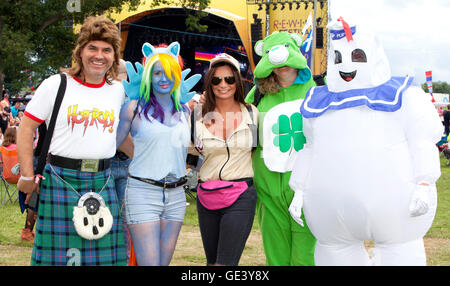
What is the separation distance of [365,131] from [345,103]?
22 cm

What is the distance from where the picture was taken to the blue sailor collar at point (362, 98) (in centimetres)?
319

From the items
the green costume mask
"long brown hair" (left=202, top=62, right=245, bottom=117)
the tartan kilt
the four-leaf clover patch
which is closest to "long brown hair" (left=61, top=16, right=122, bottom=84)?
the tartan kilt

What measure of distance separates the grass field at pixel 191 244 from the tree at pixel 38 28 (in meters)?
6.60

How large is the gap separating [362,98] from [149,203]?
146 centimetres

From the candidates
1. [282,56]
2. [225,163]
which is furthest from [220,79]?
[225,163]

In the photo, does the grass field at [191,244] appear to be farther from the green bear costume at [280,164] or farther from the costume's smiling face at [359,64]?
the costume's smiling face at [359,64]

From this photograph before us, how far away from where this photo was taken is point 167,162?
3.47 meters

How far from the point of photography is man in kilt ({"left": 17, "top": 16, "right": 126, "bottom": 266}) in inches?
130

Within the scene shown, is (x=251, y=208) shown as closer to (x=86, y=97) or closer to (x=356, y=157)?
(x=356, y=157)

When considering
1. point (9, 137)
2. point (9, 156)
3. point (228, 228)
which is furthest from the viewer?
point (9, 137)

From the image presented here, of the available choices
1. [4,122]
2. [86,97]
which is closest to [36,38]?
[4,122]

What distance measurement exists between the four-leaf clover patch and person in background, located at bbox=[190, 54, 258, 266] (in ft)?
0.62

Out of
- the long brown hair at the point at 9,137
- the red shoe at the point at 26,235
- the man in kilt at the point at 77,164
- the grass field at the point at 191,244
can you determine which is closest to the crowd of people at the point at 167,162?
the man in kilt at the point at 77,164

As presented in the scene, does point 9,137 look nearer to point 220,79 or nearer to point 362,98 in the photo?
point 220,79
